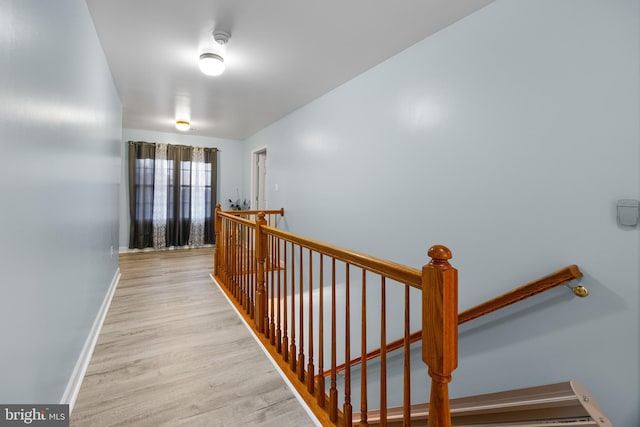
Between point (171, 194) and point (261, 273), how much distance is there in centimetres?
456

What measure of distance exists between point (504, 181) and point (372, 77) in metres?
1.70

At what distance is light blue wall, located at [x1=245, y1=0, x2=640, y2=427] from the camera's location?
1.41m

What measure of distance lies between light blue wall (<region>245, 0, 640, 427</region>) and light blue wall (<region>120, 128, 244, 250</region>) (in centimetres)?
471

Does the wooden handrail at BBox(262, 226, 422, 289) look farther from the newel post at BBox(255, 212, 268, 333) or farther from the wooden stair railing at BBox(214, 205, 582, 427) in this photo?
the newel post at BBox(255, 212, 268, 333)

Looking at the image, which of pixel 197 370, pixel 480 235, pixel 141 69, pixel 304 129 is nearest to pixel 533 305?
pixel 480 235

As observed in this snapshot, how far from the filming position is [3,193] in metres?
0.94

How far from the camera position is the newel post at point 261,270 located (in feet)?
7.42

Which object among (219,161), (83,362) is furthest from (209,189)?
(83,362)

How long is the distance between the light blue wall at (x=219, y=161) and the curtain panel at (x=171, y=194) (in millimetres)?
143

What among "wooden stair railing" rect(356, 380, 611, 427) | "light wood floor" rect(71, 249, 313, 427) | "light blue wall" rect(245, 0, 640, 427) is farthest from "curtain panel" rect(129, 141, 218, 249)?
"wooden stair railing" rect(356, 380, 611, 427)

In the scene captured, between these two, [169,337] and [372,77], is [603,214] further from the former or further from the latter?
[169,337]

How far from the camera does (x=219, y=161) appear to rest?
260 inches

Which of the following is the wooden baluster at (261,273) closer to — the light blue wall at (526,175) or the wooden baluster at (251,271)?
the wooden baluster at (251,271)

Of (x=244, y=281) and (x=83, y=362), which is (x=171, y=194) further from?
(x=83, y=362)
